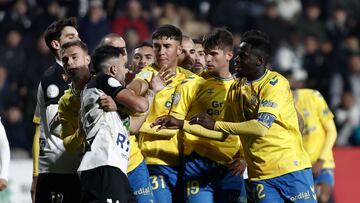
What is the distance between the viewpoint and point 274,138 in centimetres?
987

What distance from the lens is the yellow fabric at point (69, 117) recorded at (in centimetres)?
970

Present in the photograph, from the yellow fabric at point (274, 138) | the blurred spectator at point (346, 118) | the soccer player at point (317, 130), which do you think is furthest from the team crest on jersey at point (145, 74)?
the blurred spectator at point (346, 118)

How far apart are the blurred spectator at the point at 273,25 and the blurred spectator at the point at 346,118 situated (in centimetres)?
177

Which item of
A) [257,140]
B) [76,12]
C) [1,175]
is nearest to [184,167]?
[257,140]

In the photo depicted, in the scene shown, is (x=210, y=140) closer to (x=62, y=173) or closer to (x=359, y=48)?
(x=62, y=173)

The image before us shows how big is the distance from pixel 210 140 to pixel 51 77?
1.78 meters

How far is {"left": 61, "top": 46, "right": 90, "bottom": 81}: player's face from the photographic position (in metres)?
A: 9.37

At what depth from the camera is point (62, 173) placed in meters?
10.4

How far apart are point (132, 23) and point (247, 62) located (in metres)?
9.17

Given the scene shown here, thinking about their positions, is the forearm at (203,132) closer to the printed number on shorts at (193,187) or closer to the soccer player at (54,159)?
the printed number on shorts at (193,187)

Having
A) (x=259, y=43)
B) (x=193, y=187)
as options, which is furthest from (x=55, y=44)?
(x=259, y=43)

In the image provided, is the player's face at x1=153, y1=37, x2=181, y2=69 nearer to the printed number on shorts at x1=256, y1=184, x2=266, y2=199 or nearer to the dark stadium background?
the printed number on shorts at x1=256, y1=184, x2=266, y2=199

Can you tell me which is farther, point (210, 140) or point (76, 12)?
point (76, 12)

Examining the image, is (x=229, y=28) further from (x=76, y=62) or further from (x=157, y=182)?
(x=76, y=62)
